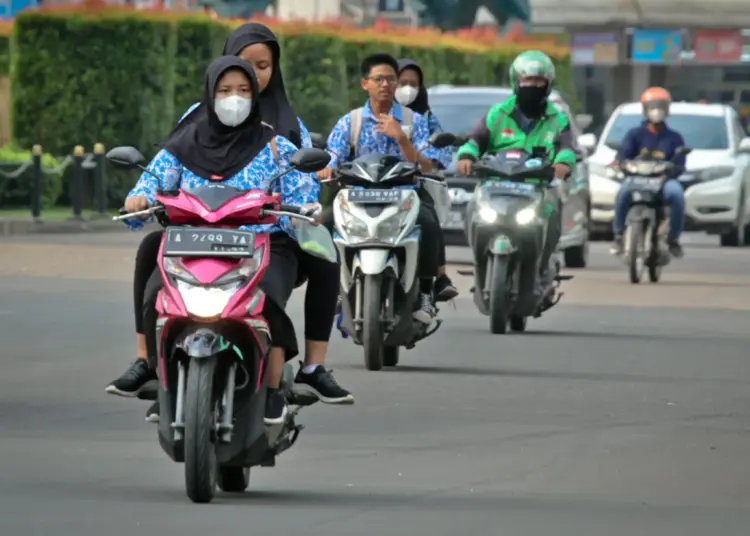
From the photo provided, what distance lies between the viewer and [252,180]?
31.0ft

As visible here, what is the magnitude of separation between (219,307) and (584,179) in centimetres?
1700

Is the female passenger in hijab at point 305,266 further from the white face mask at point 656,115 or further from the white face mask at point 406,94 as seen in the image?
the white face mask at point 656,115

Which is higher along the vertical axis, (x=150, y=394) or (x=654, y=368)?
(x=150, y=394)

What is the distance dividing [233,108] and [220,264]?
724 millimetres

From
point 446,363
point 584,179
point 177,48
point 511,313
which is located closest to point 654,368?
point 446,363

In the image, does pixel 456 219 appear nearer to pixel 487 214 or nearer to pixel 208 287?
pixel 487 214

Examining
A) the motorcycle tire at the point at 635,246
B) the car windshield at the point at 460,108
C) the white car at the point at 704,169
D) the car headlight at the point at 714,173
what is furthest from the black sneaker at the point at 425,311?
the car headlight at the point at 714,173

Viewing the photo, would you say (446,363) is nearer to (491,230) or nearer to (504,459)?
(491,230)

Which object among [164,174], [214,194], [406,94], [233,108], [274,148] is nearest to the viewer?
[214,194]

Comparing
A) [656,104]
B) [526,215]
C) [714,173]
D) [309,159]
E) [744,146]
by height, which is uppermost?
[309,159]

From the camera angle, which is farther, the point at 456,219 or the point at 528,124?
the point at 456,219

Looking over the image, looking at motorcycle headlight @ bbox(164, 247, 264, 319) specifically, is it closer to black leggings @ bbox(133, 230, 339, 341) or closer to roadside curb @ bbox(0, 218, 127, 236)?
black leggings @ bbox(133, 230, 339, 341)

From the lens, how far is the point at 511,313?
1709cm

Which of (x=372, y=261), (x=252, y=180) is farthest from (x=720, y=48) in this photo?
(x=252, y=180)
